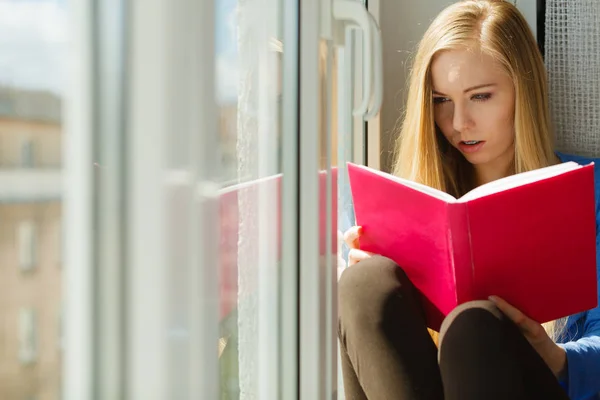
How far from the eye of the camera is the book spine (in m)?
0.78

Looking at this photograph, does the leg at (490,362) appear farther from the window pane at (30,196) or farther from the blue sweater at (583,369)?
the window pane at (30,196)

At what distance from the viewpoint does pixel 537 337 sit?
856mm

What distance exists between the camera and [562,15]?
4.51 feet

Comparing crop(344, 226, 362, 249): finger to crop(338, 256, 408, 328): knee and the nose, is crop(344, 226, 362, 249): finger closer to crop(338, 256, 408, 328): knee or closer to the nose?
crop(338, 256, 408, 328): knee

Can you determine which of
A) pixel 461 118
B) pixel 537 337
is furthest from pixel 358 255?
pixel 461 118

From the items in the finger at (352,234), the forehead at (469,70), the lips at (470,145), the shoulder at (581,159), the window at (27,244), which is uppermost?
the forehead at (469,70)

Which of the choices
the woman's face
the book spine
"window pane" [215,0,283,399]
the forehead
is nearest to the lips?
the woman's face

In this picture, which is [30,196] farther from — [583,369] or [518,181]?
[583,369]

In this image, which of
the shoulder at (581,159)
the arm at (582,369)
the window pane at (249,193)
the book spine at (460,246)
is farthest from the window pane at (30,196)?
the shoulder at (581,159)

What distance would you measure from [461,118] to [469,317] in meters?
0.49

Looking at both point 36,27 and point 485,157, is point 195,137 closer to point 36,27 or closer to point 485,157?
point 36,27

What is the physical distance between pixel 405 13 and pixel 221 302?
48.9 inches

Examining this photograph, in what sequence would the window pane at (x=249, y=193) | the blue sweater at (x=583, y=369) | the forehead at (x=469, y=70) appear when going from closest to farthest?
the window pane at (x=249, y=193) < the blue sweater at (x=583, y=369) < the forehead at (x=469, y=70)

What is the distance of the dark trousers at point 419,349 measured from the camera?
78 centimetres
